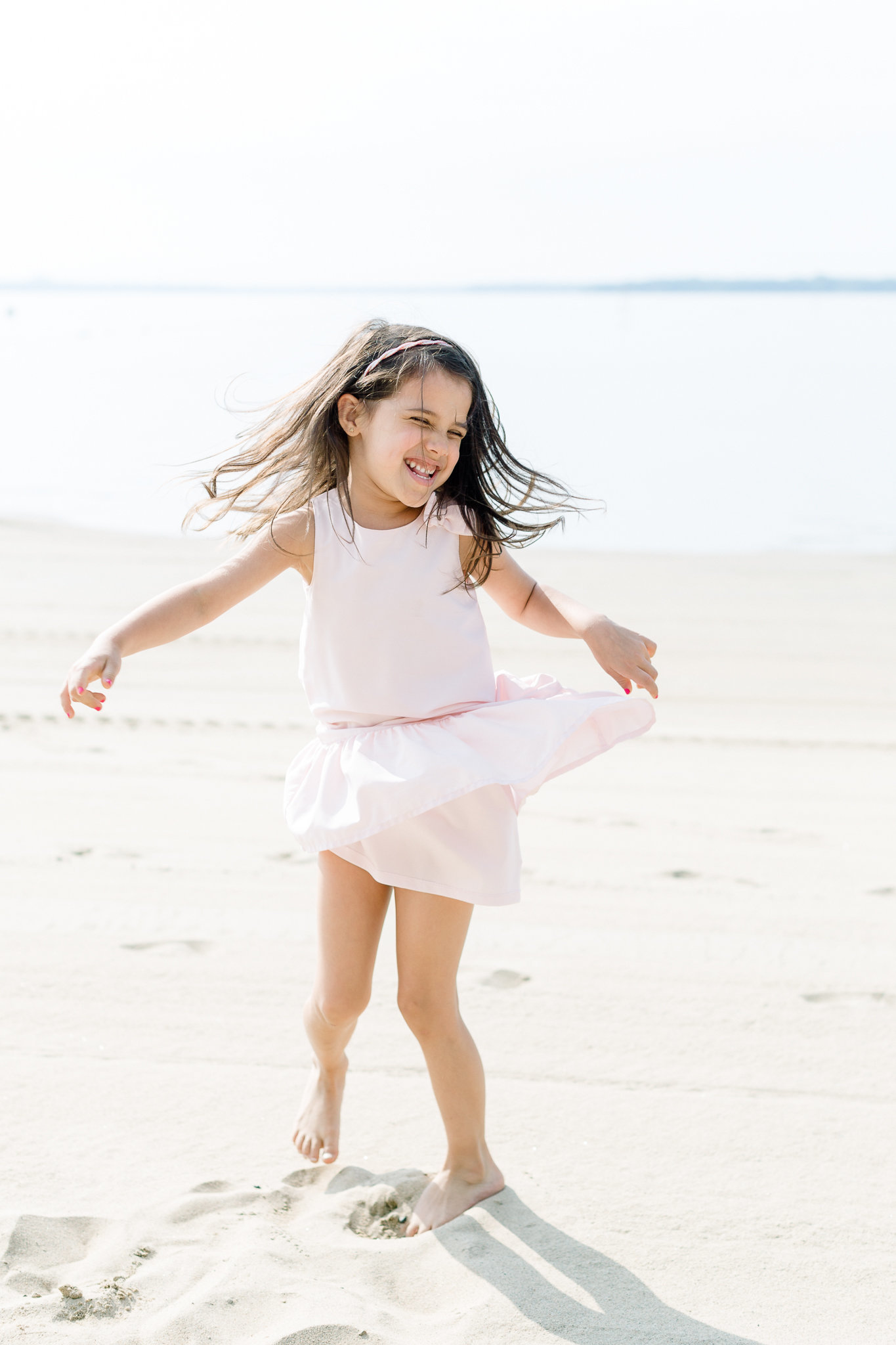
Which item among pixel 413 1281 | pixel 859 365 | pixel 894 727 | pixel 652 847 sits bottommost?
pixel 413 1281

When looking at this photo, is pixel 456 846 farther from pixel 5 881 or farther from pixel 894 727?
pixel 894 727

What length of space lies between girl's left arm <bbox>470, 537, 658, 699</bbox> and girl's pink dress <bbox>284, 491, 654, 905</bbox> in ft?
0.22

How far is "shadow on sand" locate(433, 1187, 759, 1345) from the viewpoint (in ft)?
7.48

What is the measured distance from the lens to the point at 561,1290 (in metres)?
2.41

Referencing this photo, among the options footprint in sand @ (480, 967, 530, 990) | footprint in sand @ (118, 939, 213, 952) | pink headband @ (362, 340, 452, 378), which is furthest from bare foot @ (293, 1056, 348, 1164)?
pink headband @ (362, 340, 452, 378)

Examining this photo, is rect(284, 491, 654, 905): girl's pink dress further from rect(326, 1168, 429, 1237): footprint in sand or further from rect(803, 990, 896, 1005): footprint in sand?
rect(803, 990, 896, 1005): footprint in sand

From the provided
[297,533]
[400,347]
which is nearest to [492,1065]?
[297,533]

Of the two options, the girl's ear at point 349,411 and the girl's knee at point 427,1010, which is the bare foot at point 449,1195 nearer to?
the girl's knee at point 427,1010

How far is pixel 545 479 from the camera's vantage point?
9.57ft

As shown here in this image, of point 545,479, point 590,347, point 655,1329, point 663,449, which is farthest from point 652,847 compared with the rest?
point 590,347

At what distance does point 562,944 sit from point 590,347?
43.3m

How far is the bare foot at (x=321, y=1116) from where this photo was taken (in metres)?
2.81

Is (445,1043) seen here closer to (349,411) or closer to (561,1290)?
(561,1290)

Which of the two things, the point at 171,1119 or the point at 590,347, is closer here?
the point at 171,1119
